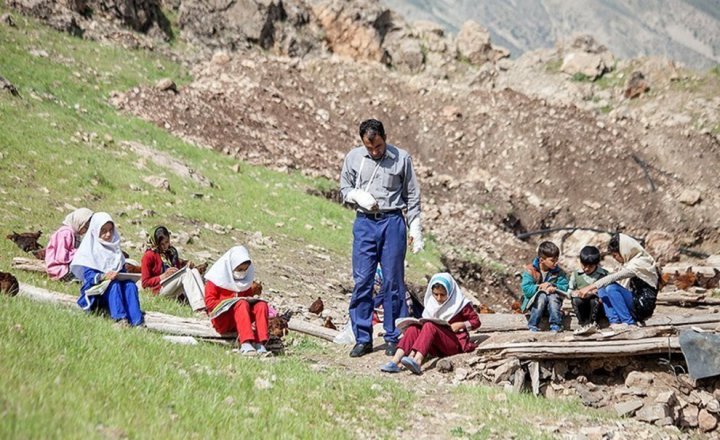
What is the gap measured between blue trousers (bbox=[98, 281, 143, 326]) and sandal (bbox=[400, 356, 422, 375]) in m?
2.61

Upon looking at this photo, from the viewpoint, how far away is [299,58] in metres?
28.0

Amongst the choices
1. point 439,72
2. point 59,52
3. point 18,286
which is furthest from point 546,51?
point 18,286

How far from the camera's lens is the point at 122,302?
7051mm

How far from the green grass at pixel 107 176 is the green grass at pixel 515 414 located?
3955 millimetres

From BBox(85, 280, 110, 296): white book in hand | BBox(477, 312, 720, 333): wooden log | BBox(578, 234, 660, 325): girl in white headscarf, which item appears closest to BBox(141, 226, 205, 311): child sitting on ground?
BBox(85, 280, 110, 296): white book in hand

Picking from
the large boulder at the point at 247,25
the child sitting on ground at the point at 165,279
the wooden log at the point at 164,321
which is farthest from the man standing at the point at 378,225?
the large boulder at the point at 247,25

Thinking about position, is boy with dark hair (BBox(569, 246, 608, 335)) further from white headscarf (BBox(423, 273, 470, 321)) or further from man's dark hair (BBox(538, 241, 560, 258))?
white headscarf (BBox(423, 273, 470, 321))

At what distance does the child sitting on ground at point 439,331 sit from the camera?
6910mm

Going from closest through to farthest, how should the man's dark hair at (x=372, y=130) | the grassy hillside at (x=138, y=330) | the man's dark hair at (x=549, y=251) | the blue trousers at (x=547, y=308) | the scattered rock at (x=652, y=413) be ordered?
the grassy hillside at (x=138, y=330) → the scattered rock at (x=652, y=413) → the man's dark hair at (x=372, y=130) → the blue trousers at (x=547, y=308) → the man's dark hair at (x=549, y=251)

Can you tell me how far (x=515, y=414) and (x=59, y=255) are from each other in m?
5.82

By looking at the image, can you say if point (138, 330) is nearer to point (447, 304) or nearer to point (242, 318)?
point (242, 318)

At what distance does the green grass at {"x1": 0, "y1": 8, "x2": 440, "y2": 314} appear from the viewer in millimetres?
12477

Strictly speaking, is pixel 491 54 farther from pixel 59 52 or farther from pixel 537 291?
pixel 537 291

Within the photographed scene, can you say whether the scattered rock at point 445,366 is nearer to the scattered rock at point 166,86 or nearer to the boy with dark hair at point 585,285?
the boy with dark hair at point 585,285
